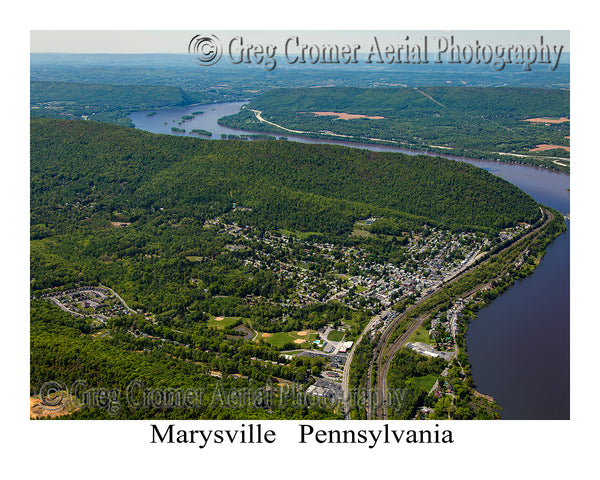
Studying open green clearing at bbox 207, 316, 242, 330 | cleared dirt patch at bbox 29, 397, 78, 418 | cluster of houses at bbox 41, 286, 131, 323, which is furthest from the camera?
cluster of houses at bbox 41, 286, 131, 323

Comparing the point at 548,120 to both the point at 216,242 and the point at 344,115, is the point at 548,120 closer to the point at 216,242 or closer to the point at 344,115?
the point at 344,115

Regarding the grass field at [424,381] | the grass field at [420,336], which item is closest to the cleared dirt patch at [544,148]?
the grass field at [420,336]

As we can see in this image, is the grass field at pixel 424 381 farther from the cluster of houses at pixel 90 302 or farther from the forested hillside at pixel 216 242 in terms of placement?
the cluster of houses at pixel 90 302

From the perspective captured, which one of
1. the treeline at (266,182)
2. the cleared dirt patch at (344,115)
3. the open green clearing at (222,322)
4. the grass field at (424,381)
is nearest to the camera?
the grass field at (424,381)

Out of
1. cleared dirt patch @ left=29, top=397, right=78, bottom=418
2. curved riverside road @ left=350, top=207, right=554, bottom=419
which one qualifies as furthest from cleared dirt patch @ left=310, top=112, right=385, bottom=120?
cleared dirt patch @ left=29, top=397, right=78, bottom=418

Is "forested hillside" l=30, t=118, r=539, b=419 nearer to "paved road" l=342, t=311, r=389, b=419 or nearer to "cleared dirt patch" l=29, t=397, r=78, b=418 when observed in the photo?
"paved road" l=342, t=311, r=389, b=419

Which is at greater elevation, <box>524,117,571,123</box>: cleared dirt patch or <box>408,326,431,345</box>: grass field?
<box>524,117,571,123</box>: cleared dirt patch

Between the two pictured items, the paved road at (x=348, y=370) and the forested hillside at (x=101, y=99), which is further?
the forested hillside at (x=101, y=99)

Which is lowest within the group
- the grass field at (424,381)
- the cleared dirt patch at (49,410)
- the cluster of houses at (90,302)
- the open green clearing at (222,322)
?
the cleared dirt patch at (49,410)

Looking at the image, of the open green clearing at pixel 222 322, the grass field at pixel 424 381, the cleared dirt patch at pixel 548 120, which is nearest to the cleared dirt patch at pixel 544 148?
the cleared dirt patch at pixel 548 120

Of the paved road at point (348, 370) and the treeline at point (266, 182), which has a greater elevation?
the treeline at point (266, 182)

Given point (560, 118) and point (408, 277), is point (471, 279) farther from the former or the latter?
point (560, 118)

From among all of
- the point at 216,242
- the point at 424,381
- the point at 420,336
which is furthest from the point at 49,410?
the point at 216,242

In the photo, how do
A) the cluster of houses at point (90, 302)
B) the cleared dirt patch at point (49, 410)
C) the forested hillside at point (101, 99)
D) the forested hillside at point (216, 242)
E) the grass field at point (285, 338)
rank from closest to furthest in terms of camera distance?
the cleared dirt patch at point (49, 410), the forested hillside at point (216, 242), the grass field at point (285, 338), the cluster of houses at point (90, 302), the forested hillside at point (101, 99)
